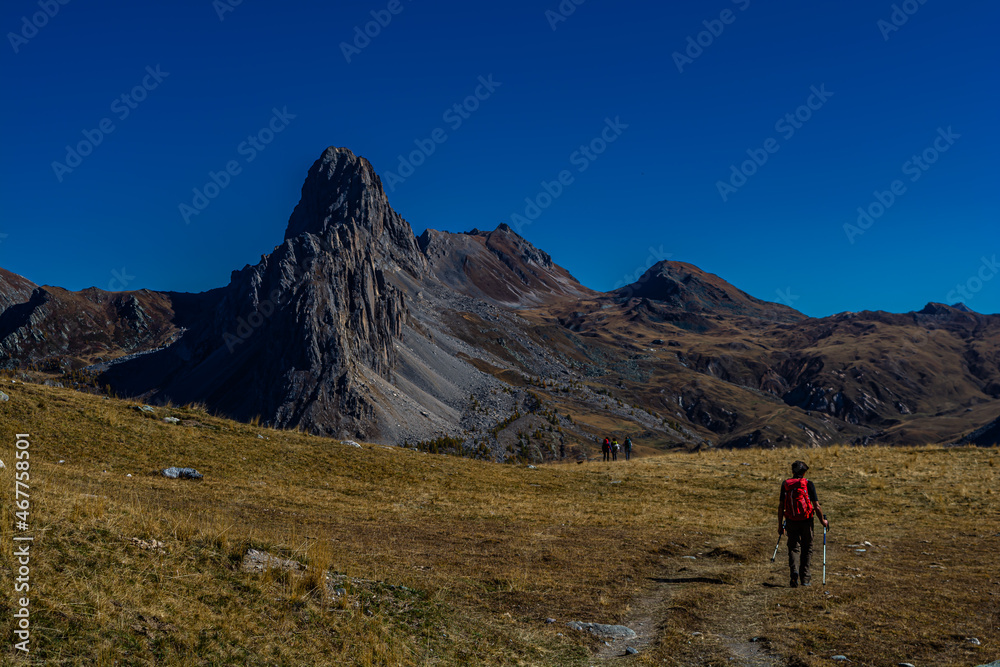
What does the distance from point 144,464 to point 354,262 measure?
136 metres

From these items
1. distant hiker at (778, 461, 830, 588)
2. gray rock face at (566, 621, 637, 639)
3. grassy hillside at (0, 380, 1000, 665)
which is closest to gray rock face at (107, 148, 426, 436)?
grassy hillside at (0, 380, 1000, 665)

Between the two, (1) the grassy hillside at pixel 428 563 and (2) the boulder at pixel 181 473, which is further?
(2) the boulder at pixel 181 473

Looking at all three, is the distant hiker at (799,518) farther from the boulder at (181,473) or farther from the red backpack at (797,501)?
the boulder at (181,473)

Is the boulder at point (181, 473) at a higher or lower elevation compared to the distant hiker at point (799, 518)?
lower

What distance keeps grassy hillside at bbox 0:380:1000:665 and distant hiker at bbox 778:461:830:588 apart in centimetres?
55

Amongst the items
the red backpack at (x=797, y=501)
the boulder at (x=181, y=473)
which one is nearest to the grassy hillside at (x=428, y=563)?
the boulder at (x=181, y=473)

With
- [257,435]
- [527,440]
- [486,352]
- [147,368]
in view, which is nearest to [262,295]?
[147,368]

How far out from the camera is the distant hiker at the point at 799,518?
496 inches

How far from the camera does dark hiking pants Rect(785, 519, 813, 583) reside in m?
12.5

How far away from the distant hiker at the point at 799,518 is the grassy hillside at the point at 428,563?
0.55 metres

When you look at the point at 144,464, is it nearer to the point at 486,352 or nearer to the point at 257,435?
the point at 257,435

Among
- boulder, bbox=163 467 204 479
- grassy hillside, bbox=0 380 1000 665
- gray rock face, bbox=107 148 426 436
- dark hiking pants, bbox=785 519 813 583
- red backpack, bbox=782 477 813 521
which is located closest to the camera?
grassy hillside, bbox=0 380 1000 665

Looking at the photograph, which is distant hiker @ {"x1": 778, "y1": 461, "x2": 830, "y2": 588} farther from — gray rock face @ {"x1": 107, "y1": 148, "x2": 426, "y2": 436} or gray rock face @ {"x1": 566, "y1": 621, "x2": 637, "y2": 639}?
gray rock face @ {"x1": 107, "y1": 148, "x2": 426, "y2": 436}

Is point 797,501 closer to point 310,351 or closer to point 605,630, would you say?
point 605,630
